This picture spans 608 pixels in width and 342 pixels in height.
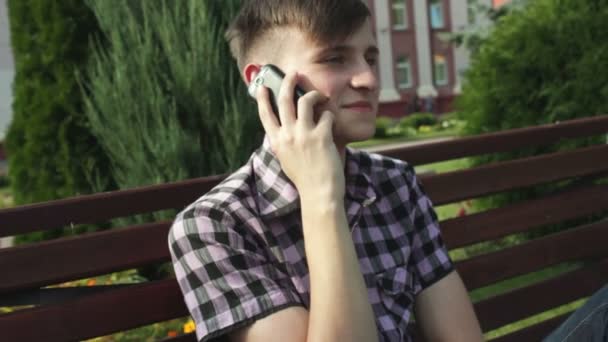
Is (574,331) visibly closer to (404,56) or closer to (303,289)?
(303,289)

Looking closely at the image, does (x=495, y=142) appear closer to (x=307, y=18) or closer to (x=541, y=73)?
(x=307, y=18)

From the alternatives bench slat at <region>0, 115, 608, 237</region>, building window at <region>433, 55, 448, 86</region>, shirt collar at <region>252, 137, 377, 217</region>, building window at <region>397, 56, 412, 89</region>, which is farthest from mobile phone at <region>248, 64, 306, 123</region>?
building window at <region>433, 55, 448, 86</region>

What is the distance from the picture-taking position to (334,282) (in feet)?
5.38

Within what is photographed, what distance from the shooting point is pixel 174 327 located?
379 cm

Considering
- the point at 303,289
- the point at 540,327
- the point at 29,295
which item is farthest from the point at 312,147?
the point at 540,327

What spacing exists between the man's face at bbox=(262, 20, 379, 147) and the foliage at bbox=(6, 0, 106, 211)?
151 inches

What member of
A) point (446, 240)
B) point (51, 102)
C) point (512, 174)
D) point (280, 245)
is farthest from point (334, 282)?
point (51, 102)

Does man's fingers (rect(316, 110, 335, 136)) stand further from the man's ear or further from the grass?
the grass

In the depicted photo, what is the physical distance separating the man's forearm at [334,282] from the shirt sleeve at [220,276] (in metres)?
0.11

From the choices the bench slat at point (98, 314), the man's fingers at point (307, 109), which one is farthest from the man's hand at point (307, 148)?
the bench slat at point (98, 314)

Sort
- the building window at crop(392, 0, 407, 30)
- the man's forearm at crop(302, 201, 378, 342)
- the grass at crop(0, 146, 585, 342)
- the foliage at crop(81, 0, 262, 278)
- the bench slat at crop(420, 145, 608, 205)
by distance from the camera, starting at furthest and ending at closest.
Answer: the building window at crop(392, 0, 407, 30), the foliage at crop(81, 0, 262, 278), the grass at crop(0, 146, 585, 342), the bench slat at crop(420, 145, 608, 205), the man's forearm at crop(302, 201, 378, 342)

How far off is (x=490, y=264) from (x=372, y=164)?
2.60 feet

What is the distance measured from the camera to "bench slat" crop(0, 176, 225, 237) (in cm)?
189

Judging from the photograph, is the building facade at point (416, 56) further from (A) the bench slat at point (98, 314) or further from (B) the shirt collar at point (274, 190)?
(A) the bench slat at point (98, 314)
